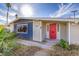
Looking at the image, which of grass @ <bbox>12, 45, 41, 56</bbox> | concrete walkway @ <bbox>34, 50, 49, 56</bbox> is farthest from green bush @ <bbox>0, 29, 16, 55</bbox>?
concrete walkway @ <bbox>34, 50, 49, 56</bbox>

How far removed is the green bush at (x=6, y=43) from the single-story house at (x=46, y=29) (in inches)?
4.5

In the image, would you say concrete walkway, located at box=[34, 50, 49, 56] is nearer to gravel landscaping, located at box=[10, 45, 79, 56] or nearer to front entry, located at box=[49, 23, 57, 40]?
gravel landscaping, located at box=[10, 45, 79, 56]

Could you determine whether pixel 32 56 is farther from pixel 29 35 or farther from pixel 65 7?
pixel 65 7

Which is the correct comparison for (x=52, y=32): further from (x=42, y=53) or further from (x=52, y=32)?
(x=42, y=53)

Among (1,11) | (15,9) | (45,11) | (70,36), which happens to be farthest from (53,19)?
(1,11)

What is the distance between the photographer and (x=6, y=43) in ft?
9.42

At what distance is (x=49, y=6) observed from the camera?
2898mm

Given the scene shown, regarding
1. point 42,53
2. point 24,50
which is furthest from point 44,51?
point 24,50

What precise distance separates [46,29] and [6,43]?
0.60 meters

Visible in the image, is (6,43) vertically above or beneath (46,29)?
beneath

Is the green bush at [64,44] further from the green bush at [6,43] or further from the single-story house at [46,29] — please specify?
the green bush at [6,43]

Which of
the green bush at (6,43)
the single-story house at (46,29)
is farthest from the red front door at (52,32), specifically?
the green bush at (6,43)

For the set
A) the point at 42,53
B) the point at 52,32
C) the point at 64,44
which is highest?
the point at 52,32

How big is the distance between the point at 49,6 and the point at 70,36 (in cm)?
52
